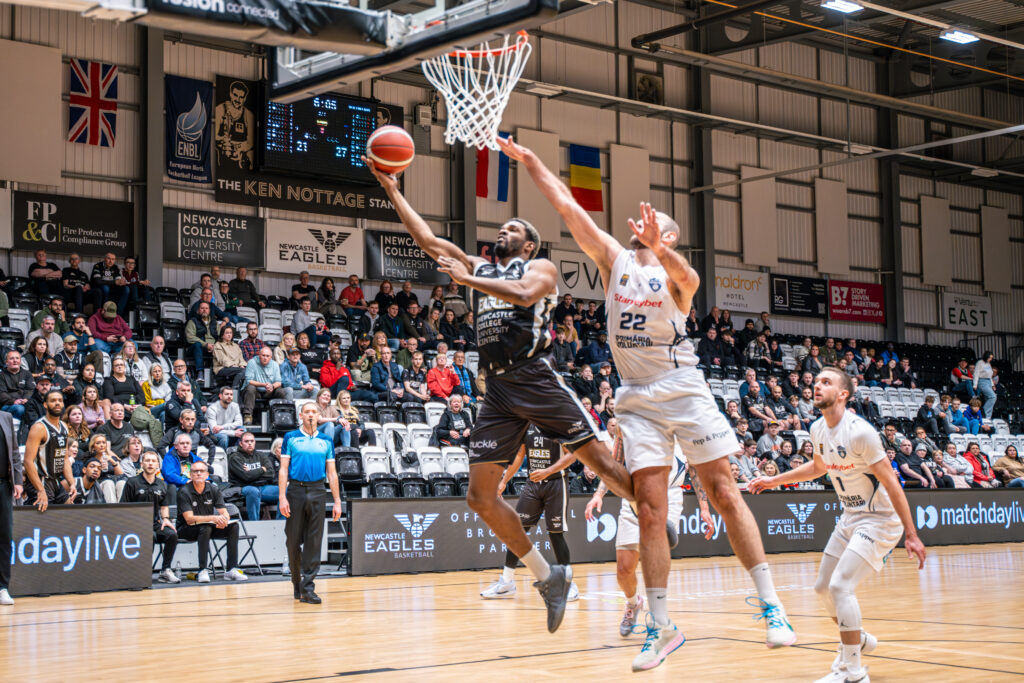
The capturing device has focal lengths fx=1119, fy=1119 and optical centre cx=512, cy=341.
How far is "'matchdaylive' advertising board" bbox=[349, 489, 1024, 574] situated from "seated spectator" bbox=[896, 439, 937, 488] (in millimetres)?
1038

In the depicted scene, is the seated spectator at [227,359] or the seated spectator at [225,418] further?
the seated spectator at [227,359]

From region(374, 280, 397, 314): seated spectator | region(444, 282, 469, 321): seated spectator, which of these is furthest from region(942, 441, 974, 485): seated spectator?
region(374, 280, 397, 314): seated spectator

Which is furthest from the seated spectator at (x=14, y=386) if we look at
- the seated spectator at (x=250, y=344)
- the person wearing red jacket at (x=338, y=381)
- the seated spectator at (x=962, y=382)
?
the seated spectator at (x=962, y=382)

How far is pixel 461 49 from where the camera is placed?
350 inches

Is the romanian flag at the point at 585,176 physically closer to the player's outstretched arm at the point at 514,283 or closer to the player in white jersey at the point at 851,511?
the player in white jersey at the point at 851,511

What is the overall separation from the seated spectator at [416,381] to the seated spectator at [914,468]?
934cm

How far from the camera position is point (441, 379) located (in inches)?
781

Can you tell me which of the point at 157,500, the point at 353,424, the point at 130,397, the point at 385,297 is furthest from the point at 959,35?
the point at 157,500

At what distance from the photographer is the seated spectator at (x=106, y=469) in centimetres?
1380

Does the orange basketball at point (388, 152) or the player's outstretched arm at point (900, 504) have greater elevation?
the orange basketball at point (388, 152)

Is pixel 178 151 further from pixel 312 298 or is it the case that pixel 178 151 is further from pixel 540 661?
pixel 540 661

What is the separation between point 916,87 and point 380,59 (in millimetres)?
27372

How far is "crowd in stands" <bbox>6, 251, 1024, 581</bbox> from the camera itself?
1498cm

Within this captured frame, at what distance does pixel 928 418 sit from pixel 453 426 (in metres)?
13.1
